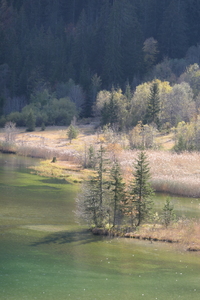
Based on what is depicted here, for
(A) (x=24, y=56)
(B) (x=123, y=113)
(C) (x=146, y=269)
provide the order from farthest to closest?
(A) (x=24, y=56) → (B) (x=123, y=113) → (C) (x=146, y=269)

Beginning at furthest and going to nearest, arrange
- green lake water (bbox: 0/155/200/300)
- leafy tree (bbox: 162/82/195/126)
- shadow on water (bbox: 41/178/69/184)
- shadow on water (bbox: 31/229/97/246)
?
leafy tree (bbox: 162/82/195/126) < shadow on water (bbox: 41/178/69/184) < shadow on water (bbox: 31/229/97/246) < green lake water (bbox: 0/155/200/300)

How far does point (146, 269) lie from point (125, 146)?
5196 centimetres

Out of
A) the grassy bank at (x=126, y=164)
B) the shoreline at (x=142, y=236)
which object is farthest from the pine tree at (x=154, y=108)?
the shoreline at (x=142, y=236)

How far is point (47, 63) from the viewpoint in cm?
14250

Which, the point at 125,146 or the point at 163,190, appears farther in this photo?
the point at 125,146

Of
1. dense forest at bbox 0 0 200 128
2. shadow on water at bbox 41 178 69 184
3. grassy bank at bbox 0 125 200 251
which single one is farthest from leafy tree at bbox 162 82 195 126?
shadow on water at bbox 41 178 69 184

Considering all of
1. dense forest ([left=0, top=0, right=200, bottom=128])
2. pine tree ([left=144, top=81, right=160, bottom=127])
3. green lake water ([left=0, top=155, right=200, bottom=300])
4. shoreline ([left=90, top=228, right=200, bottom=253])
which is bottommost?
green lake water ([left=0, top=155, right=200, bottom=300])

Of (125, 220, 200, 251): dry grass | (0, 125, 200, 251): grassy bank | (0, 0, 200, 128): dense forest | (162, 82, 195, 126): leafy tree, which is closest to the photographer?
(125, 220, 200, 251): dry grass

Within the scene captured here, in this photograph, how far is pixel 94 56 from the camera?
146m

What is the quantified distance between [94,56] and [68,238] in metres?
114

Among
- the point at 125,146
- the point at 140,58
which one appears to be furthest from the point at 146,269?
the point at 140,58

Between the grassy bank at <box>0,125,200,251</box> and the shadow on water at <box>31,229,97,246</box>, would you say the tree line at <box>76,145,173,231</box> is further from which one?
the shadow on water at <box>31,229,97,246</box>

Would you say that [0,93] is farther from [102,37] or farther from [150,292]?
[150,292]

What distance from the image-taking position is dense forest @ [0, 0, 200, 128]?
414 ft
